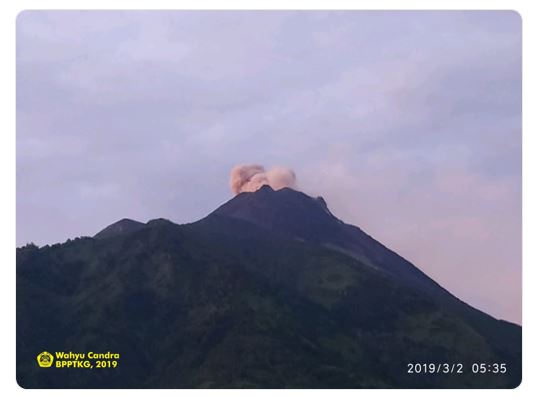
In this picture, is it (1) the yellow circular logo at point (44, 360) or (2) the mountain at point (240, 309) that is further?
(2) the mountain at point (240, 309)

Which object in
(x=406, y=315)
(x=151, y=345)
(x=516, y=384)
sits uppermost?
(x=406, y=315)

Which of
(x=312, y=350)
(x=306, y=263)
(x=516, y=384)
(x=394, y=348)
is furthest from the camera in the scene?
(x=306, y=263)

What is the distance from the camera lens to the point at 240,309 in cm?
10081

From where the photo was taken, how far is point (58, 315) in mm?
85750

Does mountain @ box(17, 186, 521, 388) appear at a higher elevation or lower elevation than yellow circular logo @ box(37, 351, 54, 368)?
higher

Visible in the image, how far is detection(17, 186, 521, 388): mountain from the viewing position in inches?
3031

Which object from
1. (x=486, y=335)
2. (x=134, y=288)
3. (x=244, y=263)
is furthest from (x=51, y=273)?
(x=486, y=335)

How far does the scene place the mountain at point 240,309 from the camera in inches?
3031

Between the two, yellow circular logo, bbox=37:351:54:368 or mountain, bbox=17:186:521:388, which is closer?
yellow circular logo, bbox=37:351:54:368

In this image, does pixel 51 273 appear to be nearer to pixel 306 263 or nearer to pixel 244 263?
pixel 244 263

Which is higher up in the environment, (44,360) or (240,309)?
(240,309)

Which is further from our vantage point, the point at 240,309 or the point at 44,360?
the point at 240,309

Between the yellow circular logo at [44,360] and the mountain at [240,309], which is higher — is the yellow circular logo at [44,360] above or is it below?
below

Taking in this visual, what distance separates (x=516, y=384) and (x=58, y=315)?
2194 inches
